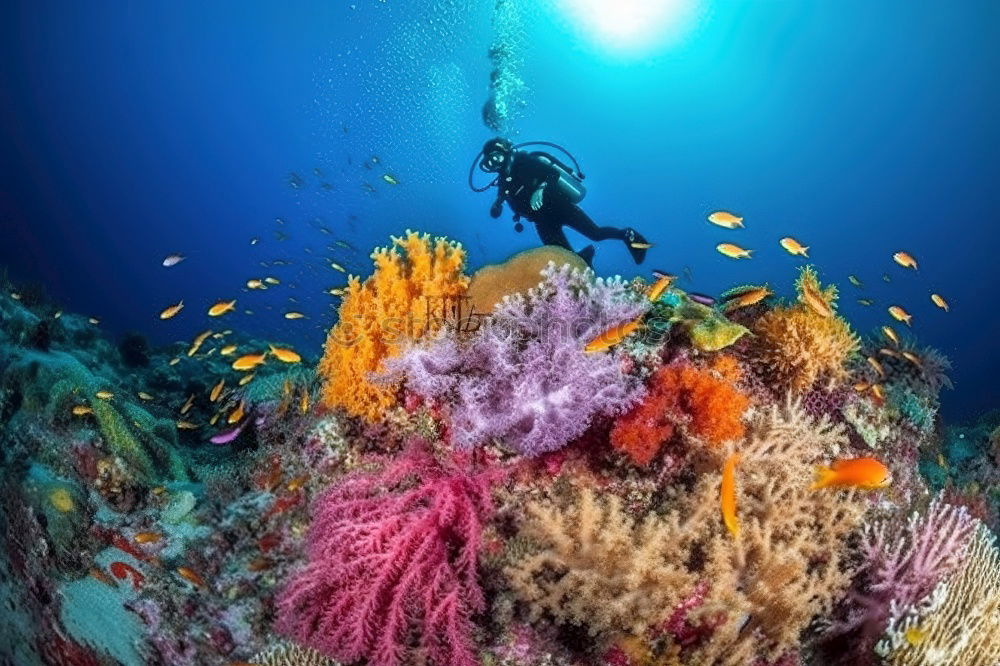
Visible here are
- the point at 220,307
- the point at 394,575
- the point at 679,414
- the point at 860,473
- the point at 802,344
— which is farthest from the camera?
the point at 220,307

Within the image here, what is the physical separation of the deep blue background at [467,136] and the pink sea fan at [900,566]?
5705 cm

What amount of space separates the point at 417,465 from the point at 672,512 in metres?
1.61

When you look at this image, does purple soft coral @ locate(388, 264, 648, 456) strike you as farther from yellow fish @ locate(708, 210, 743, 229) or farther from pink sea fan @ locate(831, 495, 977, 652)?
yellow fish @ locate(708, 210, 743, 229)

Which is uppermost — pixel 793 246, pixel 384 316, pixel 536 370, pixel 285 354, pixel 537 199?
pixel 537 199

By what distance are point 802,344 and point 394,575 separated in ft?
10.5

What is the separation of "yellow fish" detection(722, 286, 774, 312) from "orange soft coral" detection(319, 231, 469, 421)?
217 centimetres

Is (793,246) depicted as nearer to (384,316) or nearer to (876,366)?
(876,366)

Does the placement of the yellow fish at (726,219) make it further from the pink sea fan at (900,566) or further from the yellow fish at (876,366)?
the pink sea fan at (900,566)

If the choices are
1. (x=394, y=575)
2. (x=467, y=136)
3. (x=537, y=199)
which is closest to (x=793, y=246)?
(x=537, y=199)

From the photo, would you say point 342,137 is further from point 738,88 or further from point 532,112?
point 738,88

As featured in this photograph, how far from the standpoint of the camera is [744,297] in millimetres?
4031

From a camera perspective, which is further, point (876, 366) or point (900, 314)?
point (900, 314)

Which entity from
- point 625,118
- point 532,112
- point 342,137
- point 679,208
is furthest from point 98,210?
point 679,208

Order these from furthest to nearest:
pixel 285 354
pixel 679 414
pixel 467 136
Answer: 1. pixel 467 136
2. pixel 285 354
3. pixel 679 414
